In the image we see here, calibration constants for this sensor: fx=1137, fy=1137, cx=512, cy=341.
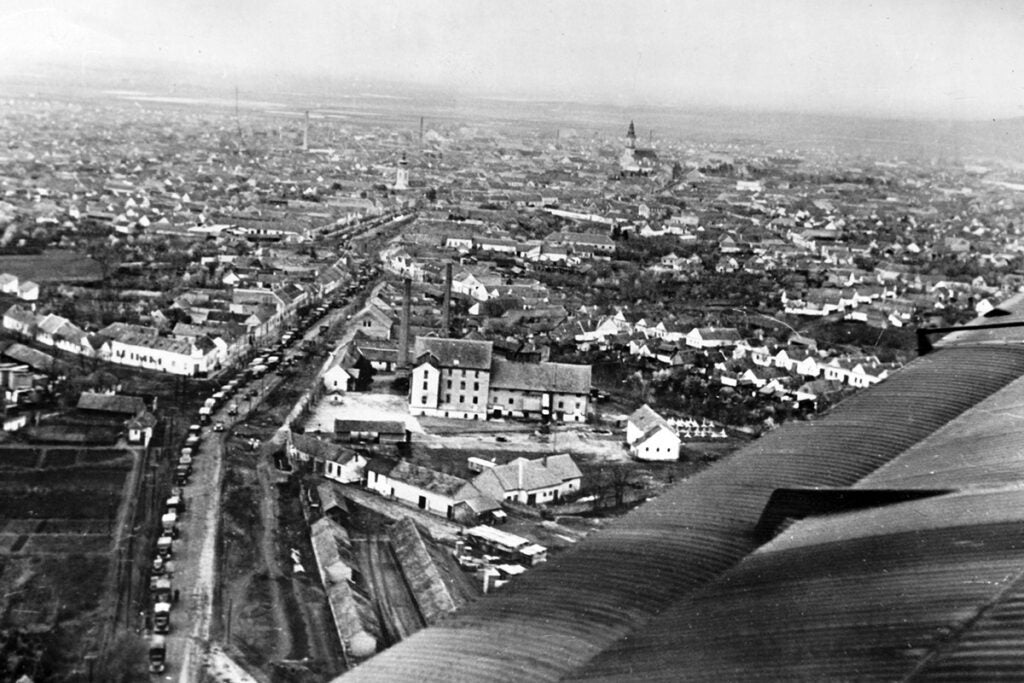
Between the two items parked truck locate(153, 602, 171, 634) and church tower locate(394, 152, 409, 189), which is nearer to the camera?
parked truck locate(153, 602, 171, 634)

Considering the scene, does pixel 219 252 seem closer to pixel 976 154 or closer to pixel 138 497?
pixel 138 497

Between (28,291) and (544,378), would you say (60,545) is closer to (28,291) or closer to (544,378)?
(544,378)

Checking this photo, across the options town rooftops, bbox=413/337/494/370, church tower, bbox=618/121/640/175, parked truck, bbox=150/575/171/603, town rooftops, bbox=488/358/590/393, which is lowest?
→ parked truck, bbox=150/575/171/603

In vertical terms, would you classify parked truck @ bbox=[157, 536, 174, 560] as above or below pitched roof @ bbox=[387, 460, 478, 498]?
below

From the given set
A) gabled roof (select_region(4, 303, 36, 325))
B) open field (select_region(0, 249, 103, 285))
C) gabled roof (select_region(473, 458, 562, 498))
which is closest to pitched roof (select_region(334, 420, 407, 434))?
gabled roof (select_region(473, 458, 562, 498))

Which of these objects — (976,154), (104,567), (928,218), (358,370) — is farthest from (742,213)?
(104,567)

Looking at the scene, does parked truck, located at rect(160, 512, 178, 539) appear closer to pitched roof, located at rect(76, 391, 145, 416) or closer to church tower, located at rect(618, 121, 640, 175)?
pitched roof, located at rect(76, 391, 145, 416)

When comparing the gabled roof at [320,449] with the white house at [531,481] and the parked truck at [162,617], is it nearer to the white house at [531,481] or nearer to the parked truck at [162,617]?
the white house at [531,481]
